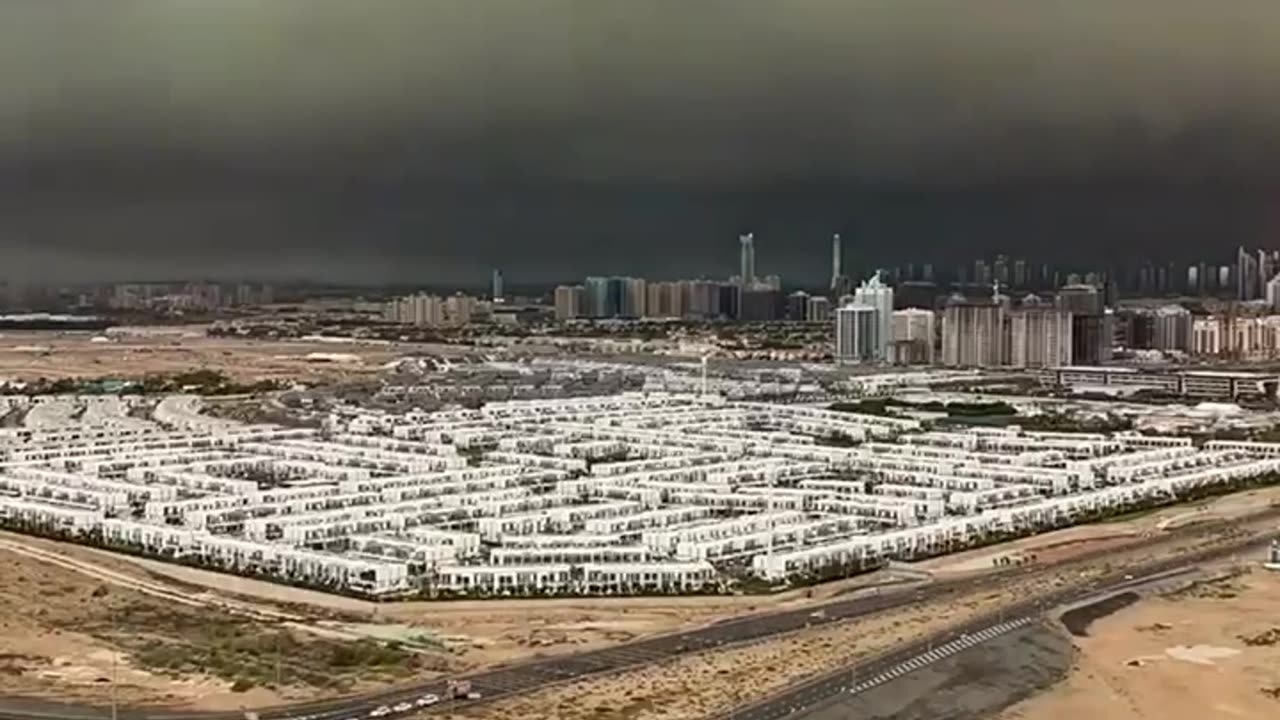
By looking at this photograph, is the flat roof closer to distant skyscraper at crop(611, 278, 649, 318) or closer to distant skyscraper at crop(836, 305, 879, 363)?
distant skyscraper at crop(836, 305, 879, 363)

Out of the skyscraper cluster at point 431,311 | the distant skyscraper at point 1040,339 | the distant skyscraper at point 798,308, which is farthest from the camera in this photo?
the skyscraper cluster at point 431,311

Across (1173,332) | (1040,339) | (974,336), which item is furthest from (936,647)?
(1173,332)

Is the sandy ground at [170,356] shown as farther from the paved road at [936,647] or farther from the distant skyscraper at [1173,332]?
the paved road at [936,647]

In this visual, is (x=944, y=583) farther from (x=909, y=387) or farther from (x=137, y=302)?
(x=137, y=302)

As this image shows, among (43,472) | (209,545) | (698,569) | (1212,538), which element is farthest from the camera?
(43,472)

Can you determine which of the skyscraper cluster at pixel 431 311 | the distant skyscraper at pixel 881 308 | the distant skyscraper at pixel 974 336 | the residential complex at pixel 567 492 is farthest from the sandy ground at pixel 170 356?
the distant skyscraper at pixel 974 336

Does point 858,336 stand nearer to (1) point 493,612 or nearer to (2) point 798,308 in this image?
(2) point 798,308

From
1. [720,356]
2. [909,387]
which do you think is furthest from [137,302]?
[909,387]
